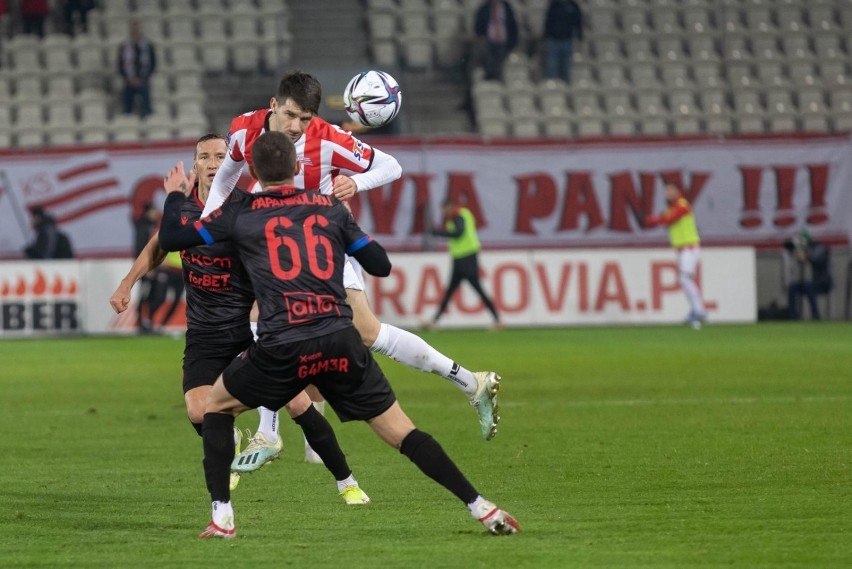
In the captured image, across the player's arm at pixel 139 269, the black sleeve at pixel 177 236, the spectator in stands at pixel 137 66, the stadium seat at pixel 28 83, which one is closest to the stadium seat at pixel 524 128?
the spectator in stands at pixel 137 66

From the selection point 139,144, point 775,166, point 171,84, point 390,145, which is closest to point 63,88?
point 171,84

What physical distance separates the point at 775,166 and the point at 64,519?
19.4 meters

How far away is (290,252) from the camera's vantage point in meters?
6.10

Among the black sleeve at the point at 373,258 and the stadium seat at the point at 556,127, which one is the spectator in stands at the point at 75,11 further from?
the black sleeve at the point at 373,258

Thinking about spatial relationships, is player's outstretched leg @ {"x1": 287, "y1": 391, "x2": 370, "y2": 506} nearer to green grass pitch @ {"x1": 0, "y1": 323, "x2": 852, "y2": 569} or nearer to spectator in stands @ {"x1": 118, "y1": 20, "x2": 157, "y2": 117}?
green grass pitch @ {"x1": 0, "y1": 323, "x2": 852, "y2": 569}

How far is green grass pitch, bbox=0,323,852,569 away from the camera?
602 cm

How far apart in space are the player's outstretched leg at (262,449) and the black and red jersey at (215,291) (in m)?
0.58

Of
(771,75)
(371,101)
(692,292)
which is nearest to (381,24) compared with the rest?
(771,75)

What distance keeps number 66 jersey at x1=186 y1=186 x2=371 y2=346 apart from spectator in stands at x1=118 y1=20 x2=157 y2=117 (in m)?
20.3

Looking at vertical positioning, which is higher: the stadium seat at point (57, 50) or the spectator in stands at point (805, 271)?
the stadium seat at point (57, 50)

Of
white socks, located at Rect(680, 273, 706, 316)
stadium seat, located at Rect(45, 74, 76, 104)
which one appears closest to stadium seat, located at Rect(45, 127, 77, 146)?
stadium seat, located at Rect(45, 74, 76, 104)

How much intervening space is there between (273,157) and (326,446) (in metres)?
1.81

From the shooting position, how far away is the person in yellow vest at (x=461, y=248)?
2272 centimetres

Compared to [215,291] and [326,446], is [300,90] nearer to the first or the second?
[215,291]
